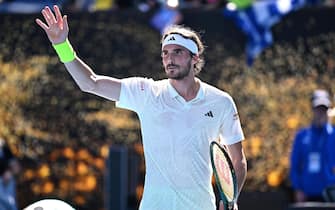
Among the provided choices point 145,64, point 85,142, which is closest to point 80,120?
point 85,142

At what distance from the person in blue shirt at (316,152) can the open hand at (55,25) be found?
4.95 meters

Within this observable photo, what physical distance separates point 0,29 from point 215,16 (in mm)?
2727

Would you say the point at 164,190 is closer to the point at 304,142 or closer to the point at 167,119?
the point at 167,119

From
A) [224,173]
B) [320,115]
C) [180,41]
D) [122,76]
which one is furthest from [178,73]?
[122,76]

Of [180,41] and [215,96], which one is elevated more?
[180,41]

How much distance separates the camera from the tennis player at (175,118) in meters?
5.92

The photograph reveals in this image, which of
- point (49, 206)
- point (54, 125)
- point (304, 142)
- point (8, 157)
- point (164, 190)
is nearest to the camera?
point (49, 206)

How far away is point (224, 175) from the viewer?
596cm

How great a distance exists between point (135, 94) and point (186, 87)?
1.05 feet

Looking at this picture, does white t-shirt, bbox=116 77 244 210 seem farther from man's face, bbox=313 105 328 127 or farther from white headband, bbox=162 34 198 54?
man's face, bbox=313 105 328 127

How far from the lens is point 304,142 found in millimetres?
10602

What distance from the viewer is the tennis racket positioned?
19.1ft

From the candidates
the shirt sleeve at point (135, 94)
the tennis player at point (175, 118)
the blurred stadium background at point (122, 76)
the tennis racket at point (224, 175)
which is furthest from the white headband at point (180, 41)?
the blurred stadium background at point (122, 76)

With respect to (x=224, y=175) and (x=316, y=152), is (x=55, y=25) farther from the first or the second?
(x=316, y=152)
